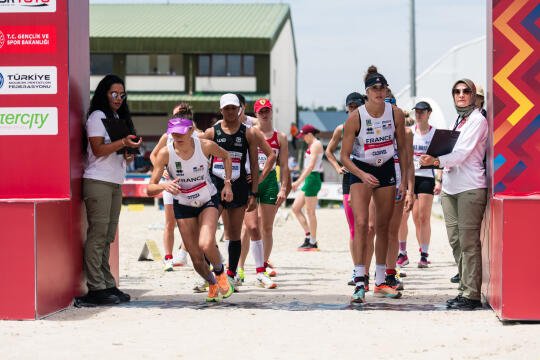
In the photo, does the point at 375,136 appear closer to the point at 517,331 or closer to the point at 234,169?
the point at 234,169

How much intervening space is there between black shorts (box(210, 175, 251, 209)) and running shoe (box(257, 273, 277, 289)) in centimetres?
113

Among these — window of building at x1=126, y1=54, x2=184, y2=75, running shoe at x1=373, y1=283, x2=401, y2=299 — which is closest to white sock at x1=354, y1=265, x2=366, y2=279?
running shoe at x1=373, y1=283, x2=401, y2=299

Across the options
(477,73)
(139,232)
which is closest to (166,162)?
(139,232)

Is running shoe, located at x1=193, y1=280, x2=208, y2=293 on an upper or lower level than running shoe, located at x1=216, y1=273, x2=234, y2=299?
lower

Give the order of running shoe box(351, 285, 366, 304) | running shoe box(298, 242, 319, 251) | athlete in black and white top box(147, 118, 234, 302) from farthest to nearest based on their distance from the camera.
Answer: running shoe box(298, 242, 319, 251) → running shoe box(351, 285, 366, 304) → athlete in black and white top box(147, 118, 234, 302)

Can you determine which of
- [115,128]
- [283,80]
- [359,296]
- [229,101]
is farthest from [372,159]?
[283,80]

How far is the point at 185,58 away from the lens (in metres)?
47.9

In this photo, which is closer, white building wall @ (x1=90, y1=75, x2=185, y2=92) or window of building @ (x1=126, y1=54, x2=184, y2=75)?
white building wall @ (x1=90, y1=75, x2=185, y2=92)

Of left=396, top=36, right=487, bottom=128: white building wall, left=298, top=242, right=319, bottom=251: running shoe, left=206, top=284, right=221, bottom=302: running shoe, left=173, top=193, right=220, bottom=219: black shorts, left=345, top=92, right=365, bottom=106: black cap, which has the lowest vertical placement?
left=298, top=242, right=319, bottom=251: running shoe

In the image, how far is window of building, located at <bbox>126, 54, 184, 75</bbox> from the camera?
48.8 m

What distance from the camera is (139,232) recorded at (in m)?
20.2

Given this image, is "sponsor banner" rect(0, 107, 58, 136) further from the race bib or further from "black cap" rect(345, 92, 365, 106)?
"black cap" rect(345, 92, 365, 106)

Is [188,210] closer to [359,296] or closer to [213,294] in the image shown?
[213,294]

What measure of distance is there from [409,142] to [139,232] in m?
11.1
